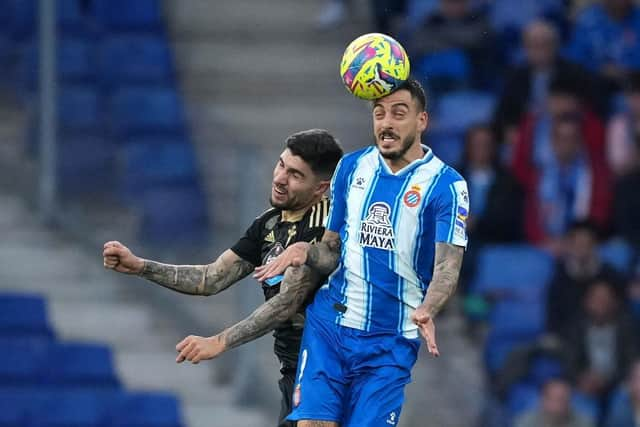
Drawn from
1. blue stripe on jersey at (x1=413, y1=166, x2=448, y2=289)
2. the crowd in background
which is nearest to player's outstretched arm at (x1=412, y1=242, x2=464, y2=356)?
blue stripe on jersey at (x1=413, y1=166, x2=448, y2=289)

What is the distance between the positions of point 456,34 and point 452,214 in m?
6.64

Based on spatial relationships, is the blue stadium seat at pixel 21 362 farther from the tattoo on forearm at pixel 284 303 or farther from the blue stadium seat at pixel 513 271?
the tattoo on forearm at pixel 284 303

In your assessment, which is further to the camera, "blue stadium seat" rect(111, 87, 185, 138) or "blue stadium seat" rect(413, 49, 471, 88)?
"blue stadium seat" rect(413, 49, 471, 88)

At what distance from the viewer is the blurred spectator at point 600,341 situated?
1112 centimetres

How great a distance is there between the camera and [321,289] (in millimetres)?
6590

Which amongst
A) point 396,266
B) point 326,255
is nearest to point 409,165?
point 396,266

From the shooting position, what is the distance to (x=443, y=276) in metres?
6.05

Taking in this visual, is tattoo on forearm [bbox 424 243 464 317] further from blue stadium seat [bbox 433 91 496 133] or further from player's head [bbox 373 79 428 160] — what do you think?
blue stadium seat [bbox 433 91 496 133]

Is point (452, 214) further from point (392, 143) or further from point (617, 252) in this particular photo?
point (617, 252)

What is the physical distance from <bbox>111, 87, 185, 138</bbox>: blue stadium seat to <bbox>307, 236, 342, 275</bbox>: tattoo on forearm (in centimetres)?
484

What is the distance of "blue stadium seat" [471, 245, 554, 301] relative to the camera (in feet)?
37.4

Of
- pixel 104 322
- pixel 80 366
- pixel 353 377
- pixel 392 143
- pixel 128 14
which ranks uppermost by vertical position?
pixel 128 14

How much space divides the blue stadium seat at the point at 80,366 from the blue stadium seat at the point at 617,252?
3823 millimetres

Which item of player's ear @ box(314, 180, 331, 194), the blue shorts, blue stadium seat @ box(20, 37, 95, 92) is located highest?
blue stadium seat @ box(20, 37, 95, 92)
